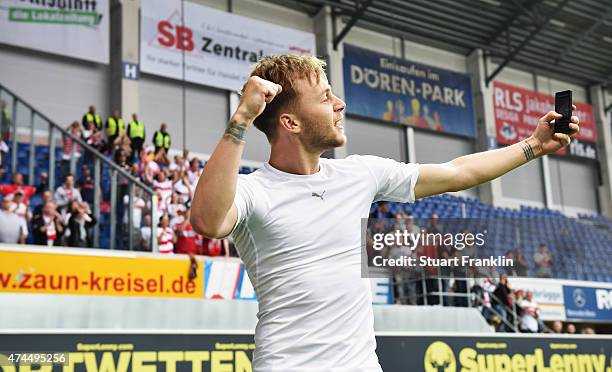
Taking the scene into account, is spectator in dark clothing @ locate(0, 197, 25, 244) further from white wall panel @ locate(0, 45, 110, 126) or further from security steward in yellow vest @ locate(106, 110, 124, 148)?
white wall panel @ locate(0, 45, 110, 126)

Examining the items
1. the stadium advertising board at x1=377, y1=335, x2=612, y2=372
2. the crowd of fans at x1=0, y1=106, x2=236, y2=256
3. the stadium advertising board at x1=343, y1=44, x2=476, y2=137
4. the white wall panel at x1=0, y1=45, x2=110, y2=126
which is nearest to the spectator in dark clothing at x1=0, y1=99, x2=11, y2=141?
the crowd of fans at x1=0, y1=106, x2=236, y2=256

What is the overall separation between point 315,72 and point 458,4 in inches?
775

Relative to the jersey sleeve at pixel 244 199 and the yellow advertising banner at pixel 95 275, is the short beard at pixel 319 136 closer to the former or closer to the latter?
the jersey sleeve at pixel 244 199

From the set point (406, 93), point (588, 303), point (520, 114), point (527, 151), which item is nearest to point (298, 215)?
point (527, 151)

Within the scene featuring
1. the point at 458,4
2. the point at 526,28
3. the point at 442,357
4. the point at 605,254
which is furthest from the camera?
the point at 526,28

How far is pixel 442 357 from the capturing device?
6.85 metres

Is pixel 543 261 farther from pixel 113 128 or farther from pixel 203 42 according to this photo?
pixel 113 128

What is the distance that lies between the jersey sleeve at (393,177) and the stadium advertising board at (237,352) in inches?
130

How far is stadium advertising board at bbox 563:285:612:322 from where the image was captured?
16.1 meters

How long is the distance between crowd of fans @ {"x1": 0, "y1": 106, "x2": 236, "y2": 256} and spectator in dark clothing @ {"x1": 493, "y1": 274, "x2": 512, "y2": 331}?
4.74 m

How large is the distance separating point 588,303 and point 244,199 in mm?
15777

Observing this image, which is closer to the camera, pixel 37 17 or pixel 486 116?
pixel 37 17

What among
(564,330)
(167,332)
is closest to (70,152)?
(167,332)

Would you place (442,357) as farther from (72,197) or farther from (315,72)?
(72,197)
